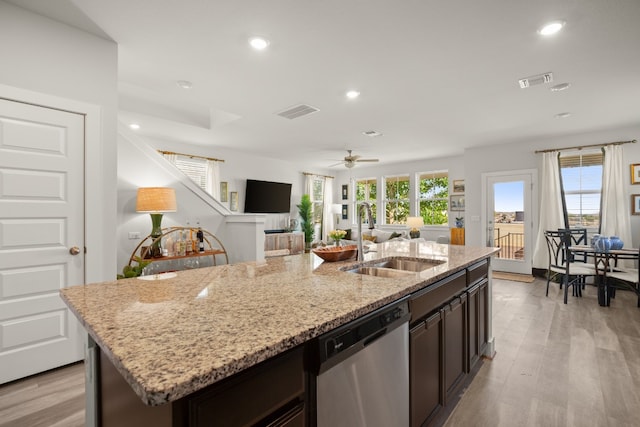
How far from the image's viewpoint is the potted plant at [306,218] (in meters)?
8.55

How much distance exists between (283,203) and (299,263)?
6193mm

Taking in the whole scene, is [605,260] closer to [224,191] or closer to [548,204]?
[548,204]

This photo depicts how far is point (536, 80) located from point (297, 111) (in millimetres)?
2743

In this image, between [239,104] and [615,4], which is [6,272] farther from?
[615,4]

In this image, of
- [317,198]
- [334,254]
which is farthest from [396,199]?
[334,254]

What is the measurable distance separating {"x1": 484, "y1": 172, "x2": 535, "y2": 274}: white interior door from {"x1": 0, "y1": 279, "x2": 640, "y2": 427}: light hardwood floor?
106 inches

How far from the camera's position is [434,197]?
821 cm

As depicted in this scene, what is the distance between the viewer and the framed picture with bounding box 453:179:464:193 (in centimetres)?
755

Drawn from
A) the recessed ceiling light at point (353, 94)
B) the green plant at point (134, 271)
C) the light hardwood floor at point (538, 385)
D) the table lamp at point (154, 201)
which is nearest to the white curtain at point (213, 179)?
the table lamp at point (154, 201)

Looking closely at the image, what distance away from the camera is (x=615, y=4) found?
2131mm

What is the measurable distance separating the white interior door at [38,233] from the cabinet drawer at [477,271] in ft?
9.55

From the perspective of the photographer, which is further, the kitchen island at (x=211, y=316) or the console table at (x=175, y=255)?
the console table at (x=175, y=255)

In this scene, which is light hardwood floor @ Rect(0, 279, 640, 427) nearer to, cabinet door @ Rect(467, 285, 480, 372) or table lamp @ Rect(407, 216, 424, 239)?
cabinet door @ Rect(467, 285, 480, 372)

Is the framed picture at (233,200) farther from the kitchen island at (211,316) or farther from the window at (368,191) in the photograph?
the kitchen island at (211,316)
